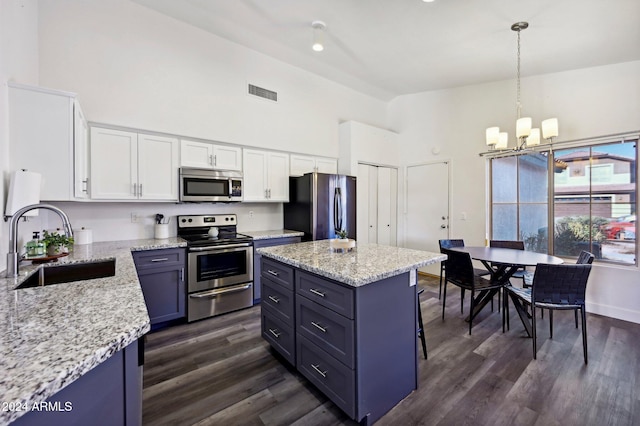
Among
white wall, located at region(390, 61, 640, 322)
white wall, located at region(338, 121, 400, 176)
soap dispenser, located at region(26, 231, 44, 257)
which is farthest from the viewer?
white wall, located at region(338, 121, 400, 176)

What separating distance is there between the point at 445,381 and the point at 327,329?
1088mm

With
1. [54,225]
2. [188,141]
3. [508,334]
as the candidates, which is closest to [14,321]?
[54,225]

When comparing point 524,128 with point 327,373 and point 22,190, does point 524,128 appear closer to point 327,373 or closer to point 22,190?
point 327,373

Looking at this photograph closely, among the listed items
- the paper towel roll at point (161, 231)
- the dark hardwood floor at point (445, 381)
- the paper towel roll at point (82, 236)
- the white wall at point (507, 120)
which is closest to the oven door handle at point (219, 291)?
the dark hardwood floor at point (445, 381)

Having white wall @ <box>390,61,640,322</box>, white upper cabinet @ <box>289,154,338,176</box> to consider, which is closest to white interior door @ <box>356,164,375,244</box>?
white upper cabinet @ <box>289,154,338,176</box>

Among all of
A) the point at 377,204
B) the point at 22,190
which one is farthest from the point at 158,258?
the point at 377,204

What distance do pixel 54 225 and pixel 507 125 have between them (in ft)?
19.2

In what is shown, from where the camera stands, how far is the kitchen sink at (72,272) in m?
1.82

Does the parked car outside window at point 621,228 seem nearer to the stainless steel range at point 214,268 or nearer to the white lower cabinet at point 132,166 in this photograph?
the stainless steel range at point 214,268

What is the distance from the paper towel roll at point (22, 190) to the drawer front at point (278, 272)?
167 cm

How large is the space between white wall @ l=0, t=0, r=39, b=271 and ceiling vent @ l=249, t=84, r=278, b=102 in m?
2.20

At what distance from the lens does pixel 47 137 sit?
210 cm

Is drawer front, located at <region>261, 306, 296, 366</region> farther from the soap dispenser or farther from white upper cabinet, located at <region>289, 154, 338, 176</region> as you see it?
white upper cabinet, located at <region>289, 154, 338, 176</region>

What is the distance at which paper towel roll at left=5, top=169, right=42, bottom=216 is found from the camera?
1.79 metres
